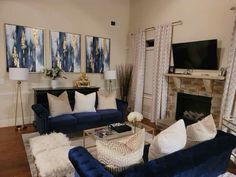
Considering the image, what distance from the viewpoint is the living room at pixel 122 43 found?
342 cm

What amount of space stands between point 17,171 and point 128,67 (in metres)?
4.10

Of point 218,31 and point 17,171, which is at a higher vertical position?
point 218,31

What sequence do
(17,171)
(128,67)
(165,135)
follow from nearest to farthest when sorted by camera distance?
1. (165,135)
2. (17,171)
3. (128,67)

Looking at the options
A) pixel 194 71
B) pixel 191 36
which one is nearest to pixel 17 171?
pixel 194 71

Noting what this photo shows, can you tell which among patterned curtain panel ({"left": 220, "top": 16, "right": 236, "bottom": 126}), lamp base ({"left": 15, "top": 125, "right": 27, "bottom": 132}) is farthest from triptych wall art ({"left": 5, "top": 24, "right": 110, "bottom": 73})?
patterned curtain panel ({"left": 220, "top": 16, "right": 236, "bottom": 126})

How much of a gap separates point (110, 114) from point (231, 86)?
2.38 metres

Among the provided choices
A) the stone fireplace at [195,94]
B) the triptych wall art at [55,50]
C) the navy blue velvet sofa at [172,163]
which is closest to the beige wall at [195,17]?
the stone fireplace at [195,94]

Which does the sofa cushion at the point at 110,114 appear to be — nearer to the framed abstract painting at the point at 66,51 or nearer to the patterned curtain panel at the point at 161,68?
the patterned curtain panel at the point at 161,68

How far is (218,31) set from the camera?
11.5ft

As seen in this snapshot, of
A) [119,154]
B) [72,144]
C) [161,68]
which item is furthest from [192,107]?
[119,154]

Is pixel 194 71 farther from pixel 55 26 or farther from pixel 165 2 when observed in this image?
pixel 55 26

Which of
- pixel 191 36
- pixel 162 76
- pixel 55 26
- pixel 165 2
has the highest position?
pixel 165 2

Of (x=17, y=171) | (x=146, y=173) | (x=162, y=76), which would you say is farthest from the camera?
(x=162, y=76)

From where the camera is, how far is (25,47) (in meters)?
4.39
